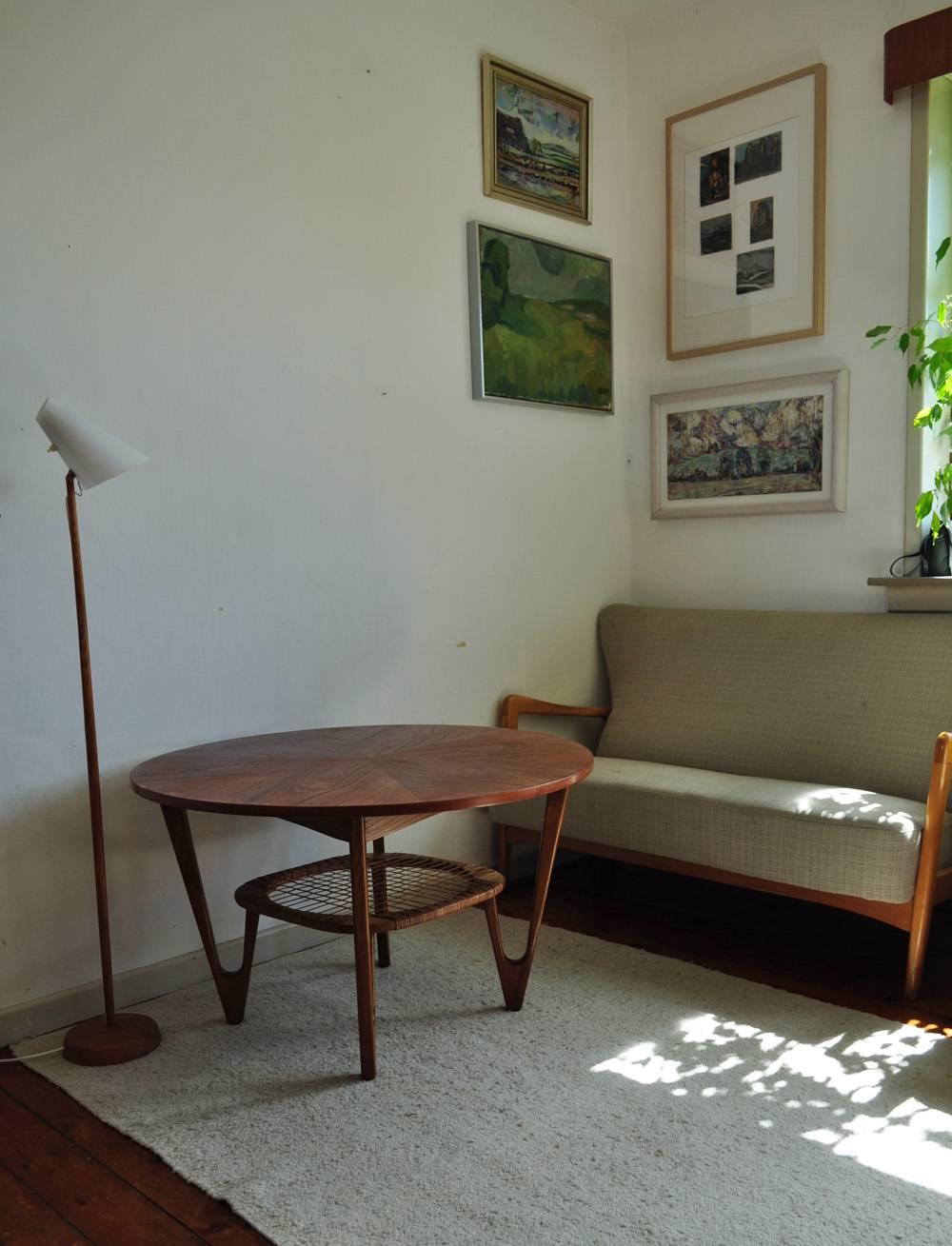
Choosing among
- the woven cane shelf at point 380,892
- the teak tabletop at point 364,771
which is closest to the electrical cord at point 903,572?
the teak tabletop at point 364,771

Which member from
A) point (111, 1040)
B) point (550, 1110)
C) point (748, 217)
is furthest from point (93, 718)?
point (748, 217)

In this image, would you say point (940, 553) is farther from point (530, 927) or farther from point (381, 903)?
point (381, 903)

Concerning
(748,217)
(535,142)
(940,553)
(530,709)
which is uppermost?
(535,142)

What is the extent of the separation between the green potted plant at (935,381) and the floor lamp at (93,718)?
2190mm

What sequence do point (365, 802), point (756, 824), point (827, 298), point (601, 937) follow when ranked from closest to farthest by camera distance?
point (365, 802), point (756, 824), point (601, 937), point (827, 298)

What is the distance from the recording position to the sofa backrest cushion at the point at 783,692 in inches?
120

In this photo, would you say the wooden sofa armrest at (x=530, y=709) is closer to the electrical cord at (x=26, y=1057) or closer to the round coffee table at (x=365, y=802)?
the round coffee table at (x=365, y=802)

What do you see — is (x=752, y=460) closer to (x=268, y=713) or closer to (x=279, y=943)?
(x=268, y=713)

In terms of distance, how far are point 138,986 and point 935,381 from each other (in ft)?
9.09

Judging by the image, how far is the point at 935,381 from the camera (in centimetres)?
308

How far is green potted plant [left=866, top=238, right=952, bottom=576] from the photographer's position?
299 cm

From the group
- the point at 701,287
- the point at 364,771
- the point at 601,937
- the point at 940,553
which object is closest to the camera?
the point at 364,771

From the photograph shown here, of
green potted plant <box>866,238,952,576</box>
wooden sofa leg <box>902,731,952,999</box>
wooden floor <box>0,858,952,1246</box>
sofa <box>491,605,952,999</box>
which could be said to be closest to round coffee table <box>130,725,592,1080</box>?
wooden floor <box>0,858,952,1246</box>

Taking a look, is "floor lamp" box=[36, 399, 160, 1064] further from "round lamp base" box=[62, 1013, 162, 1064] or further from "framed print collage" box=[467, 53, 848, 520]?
"framed print collage" box=[467, 53, 848, 520]
